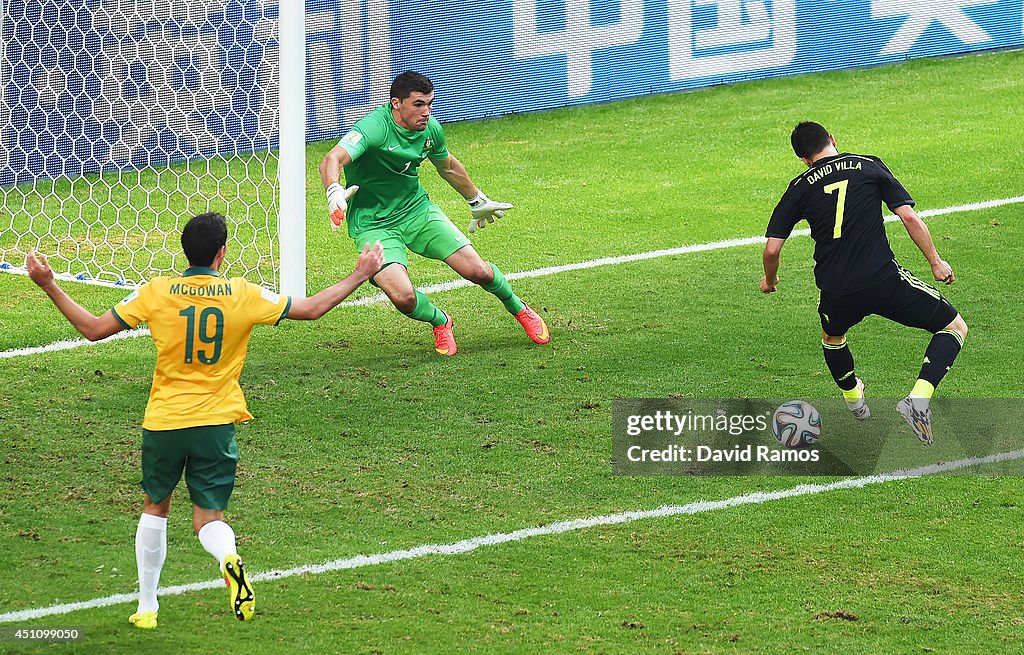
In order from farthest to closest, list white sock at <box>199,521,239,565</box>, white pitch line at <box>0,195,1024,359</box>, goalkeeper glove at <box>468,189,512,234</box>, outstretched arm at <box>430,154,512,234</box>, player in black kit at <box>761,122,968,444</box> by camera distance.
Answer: white pitch line at <box>0,195,1024,359</box> → goalkeeper glove at <box>468,189,512,234</box> → outstretched arm at <box>430,154,512,234</box> → player in black kit at <box>761,122,968,444</box> → white sock at <box>199,521,239,565</box>

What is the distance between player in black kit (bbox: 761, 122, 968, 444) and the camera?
23.9 ft

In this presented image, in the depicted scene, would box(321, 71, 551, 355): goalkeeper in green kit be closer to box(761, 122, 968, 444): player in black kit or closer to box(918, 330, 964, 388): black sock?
box(761, 122, 968, 444): player in black kit

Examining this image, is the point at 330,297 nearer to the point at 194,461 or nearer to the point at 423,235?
the point at 194,461

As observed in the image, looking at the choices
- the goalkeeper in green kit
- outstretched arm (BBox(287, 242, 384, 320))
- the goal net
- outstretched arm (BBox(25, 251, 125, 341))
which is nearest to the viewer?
outstretched arm (BBox(25, 251, 125, 341))

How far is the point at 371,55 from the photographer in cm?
1488

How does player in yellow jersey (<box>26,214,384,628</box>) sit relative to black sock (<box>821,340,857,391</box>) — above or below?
above

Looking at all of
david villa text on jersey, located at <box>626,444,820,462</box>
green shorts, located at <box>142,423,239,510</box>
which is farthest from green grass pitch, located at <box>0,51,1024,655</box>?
green shorts, located at <box>142,423,239,510</box>

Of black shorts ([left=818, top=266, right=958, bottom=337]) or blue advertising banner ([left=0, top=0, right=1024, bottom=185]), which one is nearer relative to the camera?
black shorts ([left=818, top=266, right=958, bottom=337])

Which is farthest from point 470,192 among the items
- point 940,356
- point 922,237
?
point 940,356

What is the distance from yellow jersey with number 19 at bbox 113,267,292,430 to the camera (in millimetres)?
5316

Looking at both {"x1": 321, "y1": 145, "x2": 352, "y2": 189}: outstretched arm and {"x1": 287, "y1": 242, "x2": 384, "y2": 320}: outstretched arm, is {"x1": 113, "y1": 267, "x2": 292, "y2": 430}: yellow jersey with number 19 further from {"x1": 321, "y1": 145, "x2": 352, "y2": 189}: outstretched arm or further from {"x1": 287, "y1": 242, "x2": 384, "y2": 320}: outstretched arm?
{"x1": 321, "y1": 145, "x2": 352, "y2": 189}: outstretched arm

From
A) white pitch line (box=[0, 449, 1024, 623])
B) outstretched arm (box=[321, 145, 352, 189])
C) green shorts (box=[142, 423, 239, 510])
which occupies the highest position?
outstretched arm (box=[321, 145, 352, 189])

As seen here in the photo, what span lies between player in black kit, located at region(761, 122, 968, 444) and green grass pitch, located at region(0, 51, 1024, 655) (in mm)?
753

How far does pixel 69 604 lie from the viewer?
5.69m
